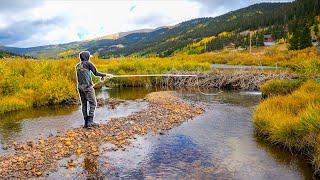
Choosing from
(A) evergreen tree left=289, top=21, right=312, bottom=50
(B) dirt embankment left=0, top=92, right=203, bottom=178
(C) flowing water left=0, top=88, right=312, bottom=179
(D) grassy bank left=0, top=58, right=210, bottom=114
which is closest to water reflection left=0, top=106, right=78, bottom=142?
(C) flowing water left=0, top=88, right=312, bottom=179

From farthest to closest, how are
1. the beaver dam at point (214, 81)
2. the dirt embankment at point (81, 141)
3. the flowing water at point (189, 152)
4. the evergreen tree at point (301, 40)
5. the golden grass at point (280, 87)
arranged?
the evergreen tree at point (301, 40) → the beaver dam at point (214, 81) → the golden grass at point (280, 87) → the dirt embankment at point (81, 141) → the flowing water at point (189, 152)

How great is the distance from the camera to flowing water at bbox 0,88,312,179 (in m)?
12.3

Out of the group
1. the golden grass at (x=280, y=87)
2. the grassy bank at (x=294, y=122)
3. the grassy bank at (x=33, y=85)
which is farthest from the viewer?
the grassy bank at (x=33, y=85)

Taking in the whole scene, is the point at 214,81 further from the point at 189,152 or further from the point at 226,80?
the point at 189,152

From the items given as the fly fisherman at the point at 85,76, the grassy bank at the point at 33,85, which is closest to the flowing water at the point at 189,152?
the fly fisherman at the point at 85,76

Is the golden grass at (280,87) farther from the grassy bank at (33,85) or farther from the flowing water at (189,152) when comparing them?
the grassy bank at (33,85)

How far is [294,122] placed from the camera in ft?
45.8

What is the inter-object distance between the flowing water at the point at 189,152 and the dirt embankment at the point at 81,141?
516mm

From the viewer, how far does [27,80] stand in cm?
2836

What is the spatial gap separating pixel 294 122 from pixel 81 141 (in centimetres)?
790

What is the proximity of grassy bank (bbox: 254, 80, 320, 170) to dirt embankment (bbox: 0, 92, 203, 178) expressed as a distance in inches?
177

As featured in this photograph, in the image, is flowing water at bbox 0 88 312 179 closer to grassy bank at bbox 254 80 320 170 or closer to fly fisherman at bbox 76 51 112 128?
grassy bank at bbox 254 80 320 170

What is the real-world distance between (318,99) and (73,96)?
55.2ft

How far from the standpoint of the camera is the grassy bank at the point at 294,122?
42.1ft
